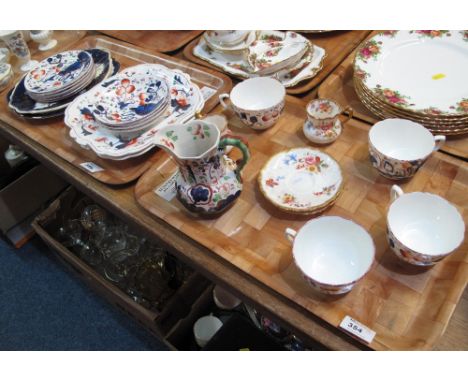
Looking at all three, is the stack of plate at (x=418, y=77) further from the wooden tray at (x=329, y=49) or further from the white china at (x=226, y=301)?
the white china at (x=226, y=301)

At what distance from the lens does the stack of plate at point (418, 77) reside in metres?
0.91

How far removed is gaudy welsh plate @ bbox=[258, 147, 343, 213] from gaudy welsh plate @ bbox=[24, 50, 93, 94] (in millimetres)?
654

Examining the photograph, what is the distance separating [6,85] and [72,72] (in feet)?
1.03

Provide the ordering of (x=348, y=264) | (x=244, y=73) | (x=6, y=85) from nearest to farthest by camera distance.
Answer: (x=348, y=264), (x=244, y=73), (x=6, y=85)

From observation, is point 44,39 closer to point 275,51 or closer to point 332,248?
point 275,51

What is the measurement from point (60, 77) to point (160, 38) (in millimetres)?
369

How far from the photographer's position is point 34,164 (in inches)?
67.1

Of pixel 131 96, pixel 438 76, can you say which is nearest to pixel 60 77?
pixel 131 96

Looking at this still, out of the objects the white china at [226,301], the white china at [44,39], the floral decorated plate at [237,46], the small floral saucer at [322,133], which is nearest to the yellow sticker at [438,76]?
the small floral saucer at [322,133]

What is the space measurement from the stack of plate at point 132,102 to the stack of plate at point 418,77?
1.69 feet

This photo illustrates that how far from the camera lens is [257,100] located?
3.45 ft

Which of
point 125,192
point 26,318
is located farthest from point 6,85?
point 26,318

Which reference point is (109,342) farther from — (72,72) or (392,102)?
(392,102)

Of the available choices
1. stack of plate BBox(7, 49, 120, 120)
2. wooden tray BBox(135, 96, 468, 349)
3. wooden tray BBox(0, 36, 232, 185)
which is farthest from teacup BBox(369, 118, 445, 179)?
stack of plate BBox(7, 49, 120, 120)
